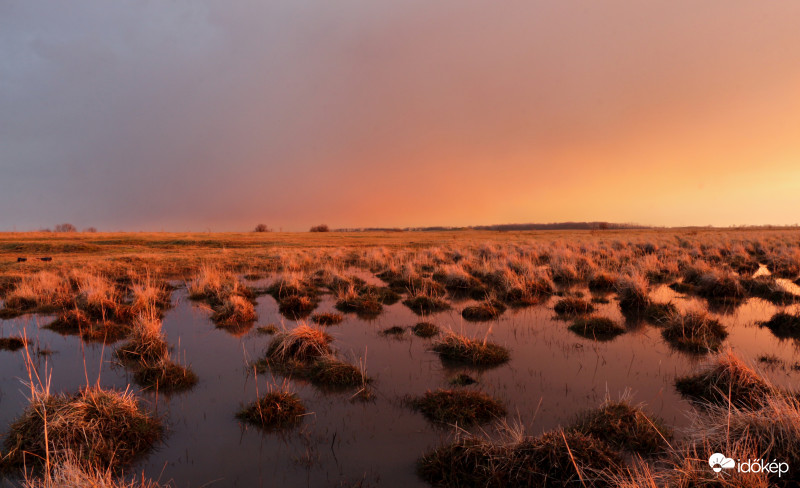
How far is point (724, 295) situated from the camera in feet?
46.7

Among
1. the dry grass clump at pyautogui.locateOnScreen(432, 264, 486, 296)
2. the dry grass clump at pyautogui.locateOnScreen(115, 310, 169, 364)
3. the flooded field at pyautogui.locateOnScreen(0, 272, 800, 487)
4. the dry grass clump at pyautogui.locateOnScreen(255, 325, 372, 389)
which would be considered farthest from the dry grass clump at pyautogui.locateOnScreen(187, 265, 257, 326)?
the dry grass clump at pyautogui.locateOnScreen(432, 264, 486, 296)

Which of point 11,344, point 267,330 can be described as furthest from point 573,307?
point 11,344

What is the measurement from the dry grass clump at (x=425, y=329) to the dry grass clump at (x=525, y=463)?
526 centimetres

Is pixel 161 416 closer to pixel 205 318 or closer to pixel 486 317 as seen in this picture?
pixel 205 318

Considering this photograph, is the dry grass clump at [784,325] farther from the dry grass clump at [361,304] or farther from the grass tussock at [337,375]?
the dry grass clump at [361,304]

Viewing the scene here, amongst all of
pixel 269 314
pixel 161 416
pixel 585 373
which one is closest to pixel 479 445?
pixel 585 373

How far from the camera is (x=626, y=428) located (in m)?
4.81

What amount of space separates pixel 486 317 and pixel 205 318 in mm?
9317

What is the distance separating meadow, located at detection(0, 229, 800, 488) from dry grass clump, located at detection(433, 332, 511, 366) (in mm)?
39

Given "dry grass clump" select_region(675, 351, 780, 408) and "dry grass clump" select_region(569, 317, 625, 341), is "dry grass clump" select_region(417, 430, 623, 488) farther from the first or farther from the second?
"dry grass clump" select_region(569, 317, 625, 341)

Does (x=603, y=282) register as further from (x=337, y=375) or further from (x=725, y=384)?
(x=337, y=375)

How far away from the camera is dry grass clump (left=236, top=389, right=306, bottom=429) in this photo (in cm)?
539

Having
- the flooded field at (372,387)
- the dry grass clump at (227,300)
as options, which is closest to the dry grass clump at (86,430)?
the flooded field at (372,387)

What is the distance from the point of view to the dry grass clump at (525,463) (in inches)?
158
